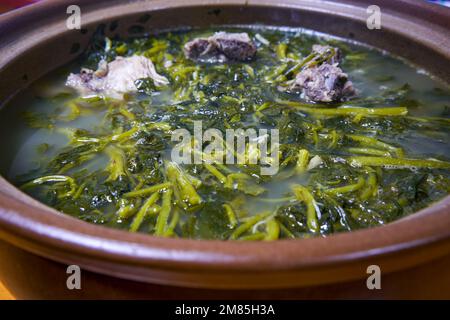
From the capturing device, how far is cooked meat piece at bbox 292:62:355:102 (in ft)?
8.48

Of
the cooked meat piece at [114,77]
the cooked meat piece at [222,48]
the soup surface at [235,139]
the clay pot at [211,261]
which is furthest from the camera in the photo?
the cooked meat piece at [222,48]

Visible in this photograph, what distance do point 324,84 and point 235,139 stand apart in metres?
0.70

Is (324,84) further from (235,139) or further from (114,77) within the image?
(114,77)

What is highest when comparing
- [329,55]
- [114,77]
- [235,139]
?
[329,55]

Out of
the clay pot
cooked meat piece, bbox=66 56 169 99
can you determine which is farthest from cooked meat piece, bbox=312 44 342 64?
the clay pot

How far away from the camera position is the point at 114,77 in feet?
9.18

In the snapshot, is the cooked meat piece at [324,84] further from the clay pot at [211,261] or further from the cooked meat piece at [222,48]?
the clay pot at [211,261]

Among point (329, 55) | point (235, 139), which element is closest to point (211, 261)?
point (235, 139)

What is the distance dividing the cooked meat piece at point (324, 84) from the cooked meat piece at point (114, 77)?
2.87ft

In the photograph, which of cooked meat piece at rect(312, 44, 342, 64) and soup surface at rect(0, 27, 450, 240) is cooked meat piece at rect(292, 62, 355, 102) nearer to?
soup surface at rect(0, 27, 450, 240)

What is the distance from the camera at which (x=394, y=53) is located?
3057 millimetres

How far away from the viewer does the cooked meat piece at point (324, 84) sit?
259cm

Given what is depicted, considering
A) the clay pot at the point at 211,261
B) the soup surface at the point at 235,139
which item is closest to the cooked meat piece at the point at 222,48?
the soup surface at the point at 235,139

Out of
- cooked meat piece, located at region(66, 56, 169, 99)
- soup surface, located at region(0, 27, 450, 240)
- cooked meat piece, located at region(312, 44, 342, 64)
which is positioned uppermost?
cooked meat piece, located at region(312, 44, 342, 64)
